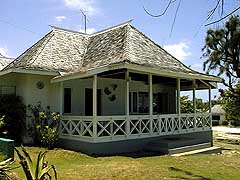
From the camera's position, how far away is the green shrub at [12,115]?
15.7m

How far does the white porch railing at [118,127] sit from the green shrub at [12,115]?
85.4 inches

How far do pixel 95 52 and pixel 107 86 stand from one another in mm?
2147

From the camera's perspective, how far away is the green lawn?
30.9 ft

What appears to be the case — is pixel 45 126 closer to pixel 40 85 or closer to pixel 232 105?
pixel 40 85

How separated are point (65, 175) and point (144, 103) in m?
11.8

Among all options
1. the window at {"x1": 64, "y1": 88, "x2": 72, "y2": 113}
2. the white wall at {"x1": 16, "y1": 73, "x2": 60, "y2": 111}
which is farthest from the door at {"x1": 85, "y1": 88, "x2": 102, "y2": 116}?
the white wall at {"x1": 16, "y1": 73, "x2": 60, "y2": 111}

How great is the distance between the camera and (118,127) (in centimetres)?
1416

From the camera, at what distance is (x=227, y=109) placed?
133 ft

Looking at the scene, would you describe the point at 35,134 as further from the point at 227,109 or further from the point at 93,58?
the point at 227,109

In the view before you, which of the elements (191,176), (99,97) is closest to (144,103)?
(99,97)

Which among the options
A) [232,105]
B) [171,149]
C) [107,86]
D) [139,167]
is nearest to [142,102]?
[107,86]

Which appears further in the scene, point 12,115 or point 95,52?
point 95,52

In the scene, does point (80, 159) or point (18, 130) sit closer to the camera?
point (80, 159)

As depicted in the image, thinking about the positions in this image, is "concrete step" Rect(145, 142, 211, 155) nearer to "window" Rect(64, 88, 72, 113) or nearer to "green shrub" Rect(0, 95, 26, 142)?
"window" Rect(64, 88, 72, 113)
